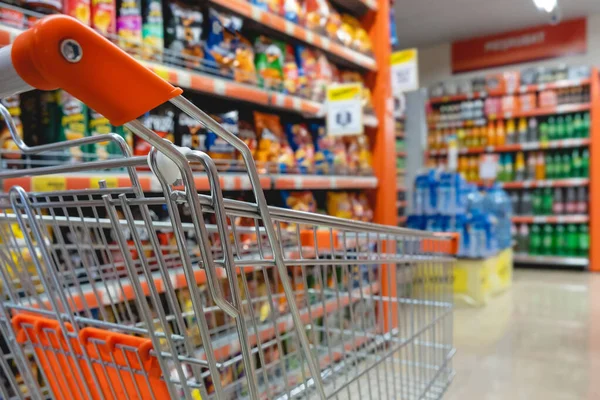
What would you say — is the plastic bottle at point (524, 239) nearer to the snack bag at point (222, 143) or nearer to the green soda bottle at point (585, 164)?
the green soda bottle at point (585, 164)

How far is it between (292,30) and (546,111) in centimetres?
450

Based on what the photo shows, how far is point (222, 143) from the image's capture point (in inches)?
79.0

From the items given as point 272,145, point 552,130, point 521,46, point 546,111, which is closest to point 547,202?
point 552,130

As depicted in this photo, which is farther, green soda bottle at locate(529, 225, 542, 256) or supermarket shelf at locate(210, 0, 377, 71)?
green soda bottle at locate(529, 225, 542, 256)

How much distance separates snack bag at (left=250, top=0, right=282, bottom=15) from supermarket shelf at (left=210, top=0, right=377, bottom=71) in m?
0.03

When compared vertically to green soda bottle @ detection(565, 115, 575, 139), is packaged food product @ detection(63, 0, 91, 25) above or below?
below

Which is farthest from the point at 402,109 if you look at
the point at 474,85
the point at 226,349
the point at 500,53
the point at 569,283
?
the point at 226,349

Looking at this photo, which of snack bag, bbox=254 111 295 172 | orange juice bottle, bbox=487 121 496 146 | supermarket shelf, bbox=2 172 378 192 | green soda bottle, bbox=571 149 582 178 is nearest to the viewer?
supermarket shelf, bbox=2 172 378 192

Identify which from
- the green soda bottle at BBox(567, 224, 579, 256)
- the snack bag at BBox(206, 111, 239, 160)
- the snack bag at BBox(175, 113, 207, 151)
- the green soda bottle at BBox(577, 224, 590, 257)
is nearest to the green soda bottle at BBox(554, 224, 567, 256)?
the green soda bottle at BBox(567, 224, 579, 256)

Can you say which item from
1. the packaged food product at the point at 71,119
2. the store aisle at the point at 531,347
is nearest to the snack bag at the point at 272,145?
the packaged food product at the point at 71,119

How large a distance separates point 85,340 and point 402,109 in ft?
19.8

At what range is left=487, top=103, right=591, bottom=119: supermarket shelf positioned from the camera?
5500mm

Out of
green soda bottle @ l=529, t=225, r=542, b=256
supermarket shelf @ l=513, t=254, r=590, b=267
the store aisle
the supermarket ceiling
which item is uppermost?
the supermarket ceiling

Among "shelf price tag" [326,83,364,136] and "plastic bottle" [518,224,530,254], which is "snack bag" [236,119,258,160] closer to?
"shelf price tag" [326,83,364,136]
